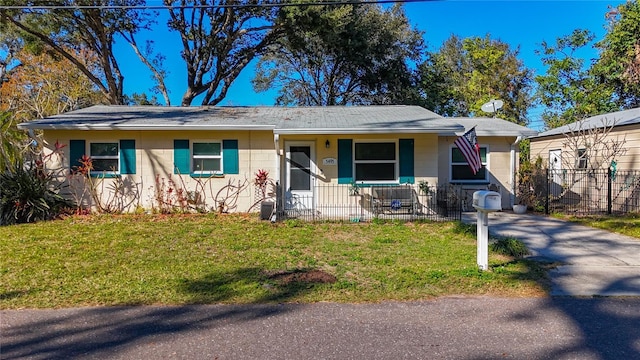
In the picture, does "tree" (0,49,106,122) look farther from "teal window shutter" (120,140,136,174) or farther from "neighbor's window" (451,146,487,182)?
"neighbor's window" (451,146,487,182)

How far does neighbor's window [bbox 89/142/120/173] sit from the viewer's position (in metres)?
11.7

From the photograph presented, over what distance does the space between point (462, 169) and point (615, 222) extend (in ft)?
14.4

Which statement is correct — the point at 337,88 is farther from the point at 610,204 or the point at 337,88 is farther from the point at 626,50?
the point at 610,204

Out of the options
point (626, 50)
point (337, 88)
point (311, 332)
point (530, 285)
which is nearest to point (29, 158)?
point (311, 332)

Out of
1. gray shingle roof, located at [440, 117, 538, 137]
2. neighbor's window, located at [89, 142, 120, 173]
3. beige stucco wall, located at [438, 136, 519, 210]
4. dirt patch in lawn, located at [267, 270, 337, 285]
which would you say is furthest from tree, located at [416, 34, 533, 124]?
dirt patch in lawn, located at [267, 270, 337, 285]

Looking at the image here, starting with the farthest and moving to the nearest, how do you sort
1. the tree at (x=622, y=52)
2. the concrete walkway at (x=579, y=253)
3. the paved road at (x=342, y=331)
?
the tree at (x=622, y=52)
the concrete walkway at (x=579, y=253)
the paved road at (x=342, y=331)

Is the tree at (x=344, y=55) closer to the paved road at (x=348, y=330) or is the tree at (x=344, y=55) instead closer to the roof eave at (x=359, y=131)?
the roof eave at (x=359, y=131)

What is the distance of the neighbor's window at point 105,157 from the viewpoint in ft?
38.5

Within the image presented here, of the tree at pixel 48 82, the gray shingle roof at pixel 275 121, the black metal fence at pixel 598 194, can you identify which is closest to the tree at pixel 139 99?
the tree at pixel 48 82

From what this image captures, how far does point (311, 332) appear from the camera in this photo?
12.8ft

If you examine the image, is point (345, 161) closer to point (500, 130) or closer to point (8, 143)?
point (500, 130)

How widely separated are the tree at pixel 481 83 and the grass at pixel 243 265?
15.1 metres

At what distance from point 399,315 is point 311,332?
1.05 m

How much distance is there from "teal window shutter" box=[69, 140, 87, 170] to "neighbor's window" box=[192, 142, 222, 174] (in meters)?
3.16
